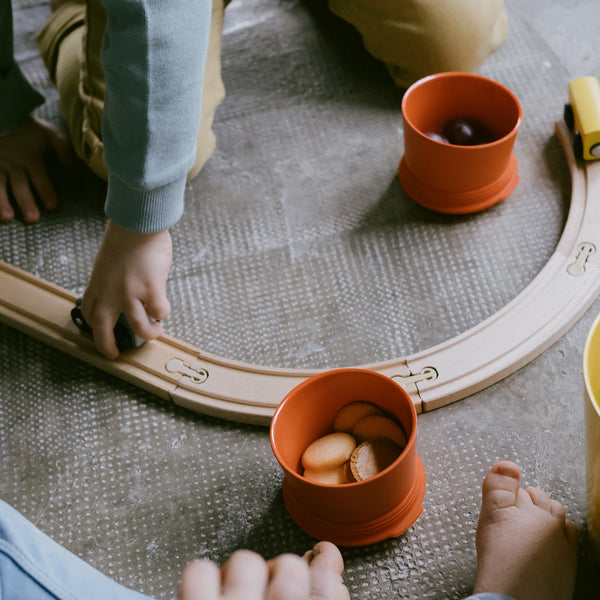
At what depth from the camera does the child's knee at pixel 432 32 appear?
46.1 inches

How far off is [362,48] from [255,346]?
2.22ft

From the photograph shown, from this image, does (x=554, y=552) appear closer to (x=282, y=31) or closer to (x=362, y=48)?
(x=362, y=48)

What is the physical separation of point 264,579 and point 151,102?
0.51 metres

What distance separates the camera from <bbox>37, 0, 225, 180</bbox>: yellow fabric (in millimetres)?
1073

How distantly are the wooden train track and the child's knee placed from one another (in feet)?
1.17

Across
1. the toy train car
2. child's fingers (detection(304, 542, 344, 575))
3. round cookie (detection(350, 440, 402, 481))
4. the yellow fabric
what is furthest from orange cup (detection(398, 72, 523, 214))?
child's fingers (detection(304, 542, 344, 575))

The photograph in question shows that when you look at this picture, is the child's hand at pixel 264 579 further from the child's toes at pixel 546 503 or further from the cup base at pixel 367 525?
the child's toes at pixel 546 503

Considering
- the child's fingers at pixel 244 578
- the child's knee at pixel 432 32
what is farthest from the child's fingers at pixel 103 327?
the child's knee at pixel 432 32

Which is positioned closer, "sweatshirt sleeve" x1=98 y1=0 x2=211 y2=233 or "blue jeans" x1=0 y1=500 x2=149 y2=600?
"blue jeans" x1=0 y1=500 x2=149 y2=600

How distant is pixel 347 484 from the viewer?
723mm

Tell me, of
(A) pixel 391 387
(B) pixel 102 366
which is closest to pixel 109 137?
(B) pixel 102 366

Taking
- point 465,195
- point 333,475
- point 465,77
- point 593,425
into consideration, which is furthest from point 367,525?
point 465,77

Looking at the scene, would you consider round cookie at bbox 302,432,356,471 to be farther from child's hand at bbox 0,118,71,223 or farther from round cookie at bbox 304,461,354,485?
child's hand at bbox 0,118,71,223

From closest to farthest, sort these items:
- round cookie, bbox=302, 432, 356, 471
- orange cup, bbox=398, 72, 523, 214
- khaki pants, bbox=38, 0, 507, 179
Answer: round cookie, bbox=302, 432, 356, 471 → orange cup, bbox=398, 72, 523, 214 → khaki pants, bbox=38, 0, 507, 179
